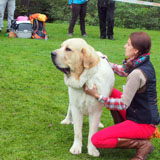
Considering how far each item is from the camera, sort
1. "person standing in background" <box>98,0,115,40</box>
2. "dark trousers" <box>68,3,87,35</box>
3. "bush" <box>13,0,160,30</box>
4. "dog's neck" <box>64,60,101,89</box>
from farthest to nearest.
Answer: "bush" <box>13,0,160,30</box>, "dark trousers" <box>68,3,87,35</box>, "person standing in background" <box>98,0,115,40</box>, "dog's neck" <box>64,60,101,89</box>

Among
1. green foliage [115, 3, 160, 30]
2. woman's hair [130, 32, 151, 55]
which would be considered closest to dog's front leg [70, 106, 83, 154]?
woman's hair [130, 32, 151, 55]

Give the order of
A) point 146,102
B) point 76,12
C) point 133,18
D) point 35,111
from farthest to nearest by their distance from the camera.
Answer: point 133,18, point 76,12, point 35,111, point 146,102

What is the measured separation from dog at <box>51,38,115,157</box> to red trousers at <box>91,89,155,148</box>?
0.70ft

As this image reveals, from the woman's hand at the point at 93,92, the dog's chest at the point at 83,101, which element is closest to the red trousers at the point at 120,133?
the dog's chest at the point at 83,101

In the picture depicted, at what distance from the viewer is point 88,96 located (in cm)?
344

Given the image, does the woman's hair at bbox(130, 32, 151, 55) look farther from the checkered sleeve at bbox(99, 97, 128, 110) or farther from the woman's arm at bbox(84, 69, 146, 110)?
the checkered sleeve at bbox(99, 97, 128, 110)

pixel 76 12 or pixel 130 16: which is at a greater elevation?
pixel 76 12

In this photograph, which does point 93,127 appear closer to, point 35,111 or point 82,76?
point 82,76

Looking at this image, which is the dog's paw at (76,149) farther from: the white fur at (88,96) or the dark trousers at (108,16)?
the dark trousers at (108,16)

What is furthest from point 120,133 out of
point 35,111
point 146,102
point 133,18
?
point 133,18

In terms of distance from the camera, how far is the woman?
10.8 ft

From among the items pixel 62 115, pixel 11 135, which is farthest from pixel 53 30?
pixel 11 135

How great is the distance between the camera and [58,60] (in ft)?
10.8

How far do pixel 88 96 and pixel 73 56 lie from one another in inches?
18.4
